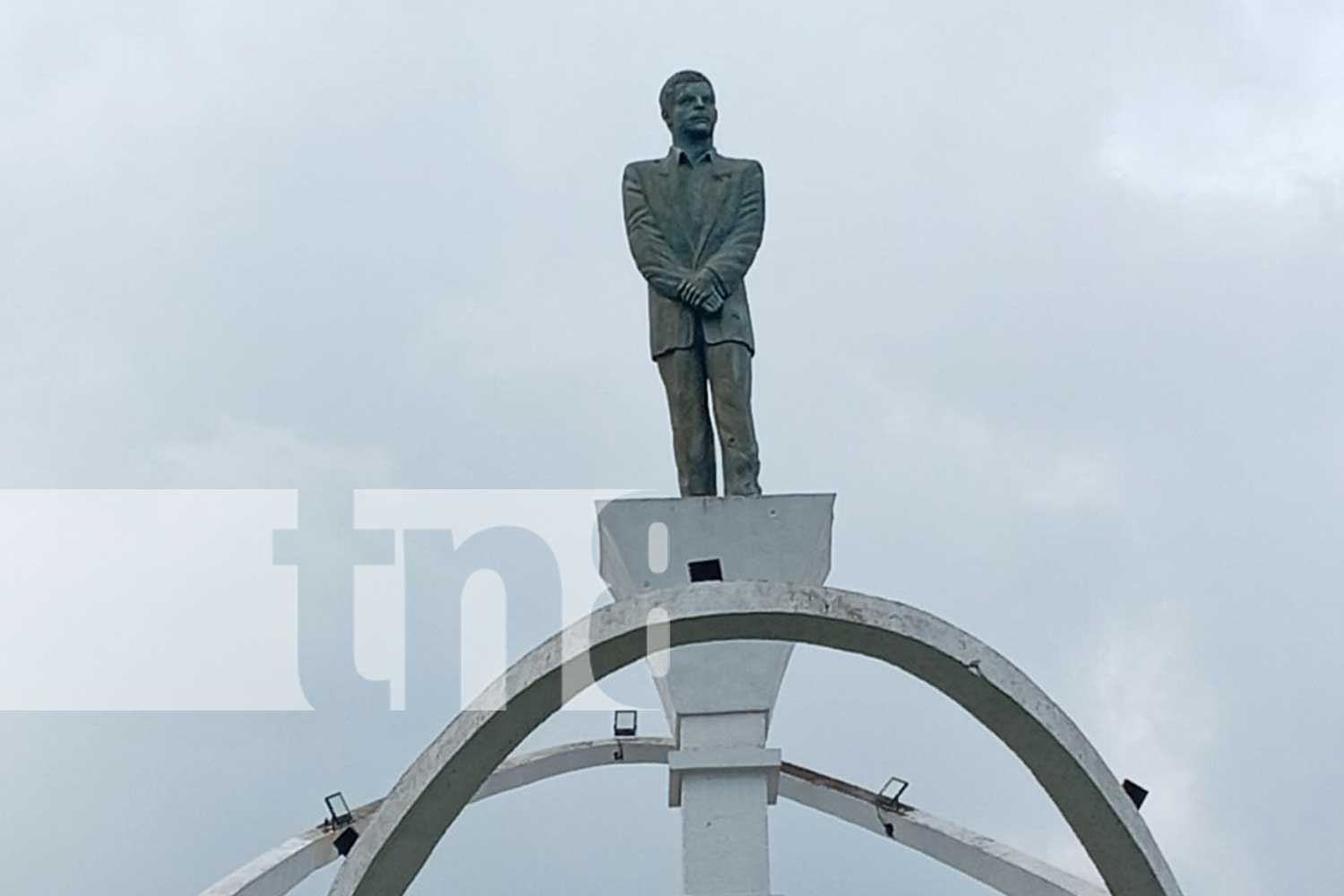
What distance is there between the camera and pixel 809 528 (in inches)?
462

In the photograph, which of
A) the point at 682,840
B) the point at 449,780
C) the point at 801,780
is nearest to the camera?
the point at 449,780

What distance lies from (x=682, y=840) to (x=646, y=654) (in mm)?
3715

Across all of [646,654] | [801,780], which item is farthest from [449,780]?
[801,780]

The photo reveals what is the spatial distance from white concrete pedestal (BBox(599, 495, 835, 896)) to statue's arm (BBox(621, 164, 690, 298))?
163 cm

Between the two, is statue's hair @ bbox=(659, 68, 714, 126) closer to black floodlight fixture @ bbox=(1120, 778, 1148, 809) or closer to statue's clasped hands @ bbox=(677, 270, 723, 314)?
statue's clasped hands @ bbox=(677, 270, 723, 314)

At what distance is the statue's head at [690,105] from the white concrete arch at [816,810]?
5397 millimetres

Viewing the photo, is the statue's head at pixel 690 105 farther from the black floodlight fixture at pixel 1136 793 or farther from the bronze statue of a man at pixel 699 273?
the black floodlight fixture at pixel 1136 793

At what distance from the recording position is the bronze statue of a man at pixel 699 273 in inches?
480

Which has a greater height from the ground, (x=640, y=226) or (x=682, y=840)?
(x=640, y=226)

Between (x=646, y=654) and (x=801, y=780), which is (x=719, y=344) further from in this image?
(x=801, y=780)

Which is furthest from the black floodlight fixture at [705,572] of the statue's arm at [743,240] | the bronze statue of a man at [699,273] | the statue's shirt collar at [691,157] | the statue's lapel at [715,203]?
the statue's shirt collar at [691,157]

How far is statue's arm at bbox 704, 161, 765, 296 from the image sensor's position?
12211 millimetres

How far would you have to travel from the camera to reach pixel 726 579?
1150cm

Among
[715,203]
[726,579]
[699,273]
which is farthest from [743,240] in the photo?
[726,579]
